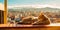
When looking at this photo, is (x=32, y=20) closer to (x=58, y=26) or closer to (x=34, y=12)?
(x=34, y=12)

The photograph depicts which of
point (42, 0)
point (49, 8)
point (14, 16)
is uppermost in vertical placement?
point (42, 0)

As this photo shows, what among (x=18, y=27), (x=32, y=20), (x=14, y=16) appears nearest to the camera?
(x=18, y=27)

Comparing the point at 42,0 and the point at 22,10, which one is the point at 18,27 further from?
the point at 42,0

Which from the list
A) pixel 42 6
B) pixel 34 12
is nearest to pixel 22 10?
pixel 34 12

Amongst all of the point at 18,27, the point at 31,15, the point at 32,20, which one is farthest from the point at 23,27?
the point at 31,15

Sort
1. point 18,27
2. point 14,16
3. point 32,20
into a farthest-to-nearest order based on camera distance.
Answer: point 14,16 → point 32,20 → point 18,27

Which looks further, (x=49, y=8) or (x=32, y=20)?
(x=49, y=8)

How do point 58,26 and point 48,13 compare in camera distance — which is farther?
point 48,13

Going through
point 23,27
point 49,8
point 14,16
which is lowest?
point 23,27

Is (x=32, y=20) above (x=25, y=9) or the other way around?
the other way around
